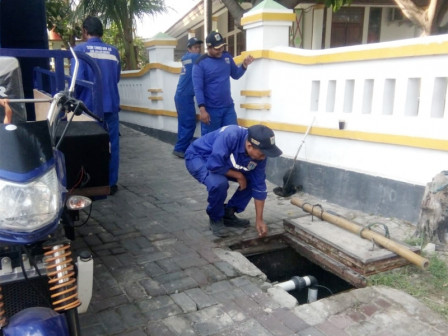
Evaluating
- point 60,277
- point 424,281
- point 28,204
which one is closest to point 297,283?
point 424,281

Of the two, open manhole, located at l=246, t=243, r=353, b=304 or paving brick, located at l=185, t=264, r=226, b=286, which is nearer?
paving brick, located at l=185, t=264, r=226, b=286

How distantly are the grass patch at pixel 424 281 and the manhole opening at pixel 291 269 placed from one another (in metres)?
0.68

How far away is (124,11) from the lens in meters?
11.4

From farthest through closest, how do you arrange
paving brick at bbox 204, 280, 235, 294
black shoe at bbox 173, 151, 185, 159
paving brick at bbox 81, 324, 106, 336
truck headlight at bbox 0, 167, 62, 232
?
black shoe at bbox 173, 151, 185, 159, paving brick at bbox 204, 280, 235, 294, paving brick at bbox 81, 324, 106, 336, truck headlight at bbox 0, 167, 62, 232

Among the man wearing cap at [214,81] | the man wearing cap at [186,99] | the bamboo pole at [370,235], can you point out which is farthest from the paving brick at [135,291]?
the man wearing cap at [186,99]

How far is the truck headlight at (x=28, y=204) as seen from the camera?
1.67 meters

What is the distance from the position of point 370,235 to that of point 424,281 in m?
0.48

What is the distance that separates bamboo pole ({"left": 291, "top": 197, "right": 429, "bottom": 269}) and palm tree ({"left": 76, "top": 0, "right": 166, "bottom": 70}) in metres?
8.75

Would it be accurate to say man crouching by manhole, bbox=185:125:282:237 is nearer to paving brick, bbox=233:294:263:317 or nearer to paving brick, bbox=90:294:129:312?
paving brick, bbox=233:294:263:317

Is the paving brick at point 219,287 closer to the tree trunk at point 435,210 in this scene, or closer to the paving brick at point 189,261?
the paving brick at point 189,261

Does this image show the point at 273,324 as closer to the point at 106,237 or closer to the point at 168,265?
the point at 168,265

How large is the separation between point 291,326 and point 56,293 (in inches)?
53.5

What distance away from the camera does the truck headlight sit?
167 cm

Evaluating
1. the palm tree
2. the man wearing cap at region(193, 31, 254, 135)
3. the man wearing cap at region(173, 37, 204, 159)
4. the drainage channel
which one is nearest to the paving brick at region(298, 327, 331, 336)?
the drainage channel
